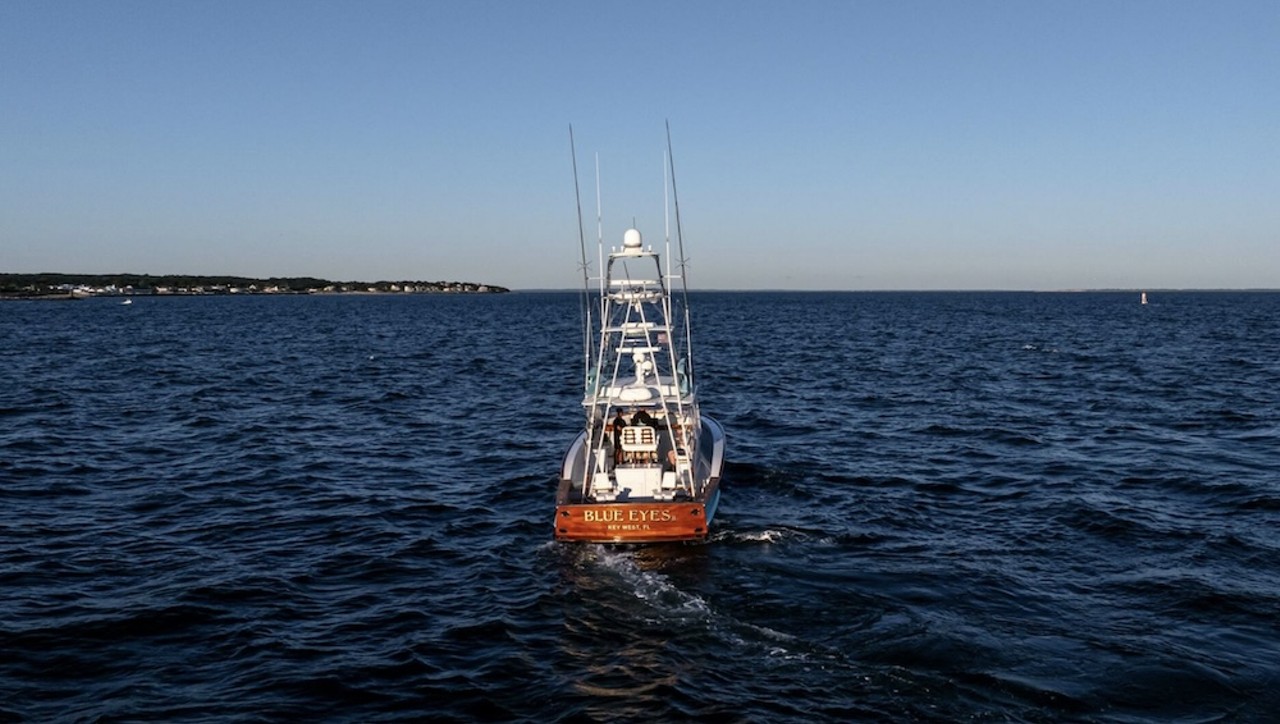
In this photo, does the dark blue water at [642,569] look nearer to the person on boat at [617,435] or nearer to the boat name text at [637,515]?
the boat name text at [637,515]

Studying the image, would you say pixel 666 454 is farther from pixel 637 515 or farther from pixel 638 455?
pixel 637 515

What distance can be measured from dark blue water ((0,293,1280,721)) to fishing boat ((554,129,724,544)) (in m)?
0.78

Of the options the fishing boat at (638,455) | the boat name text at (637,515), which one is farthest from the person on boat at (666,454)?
the boat name text at (637,515)

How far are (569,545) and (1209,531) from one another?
1379 cm

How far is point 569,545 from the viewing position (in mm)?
18750

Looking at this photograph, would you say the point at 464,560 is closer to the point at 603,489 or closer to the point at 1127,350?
the point at 603,489

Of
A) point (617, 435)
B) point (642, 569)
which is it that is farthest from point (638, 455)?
point (642, 569)

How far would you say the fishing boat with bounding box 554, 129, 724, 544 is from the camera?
17.6 metres

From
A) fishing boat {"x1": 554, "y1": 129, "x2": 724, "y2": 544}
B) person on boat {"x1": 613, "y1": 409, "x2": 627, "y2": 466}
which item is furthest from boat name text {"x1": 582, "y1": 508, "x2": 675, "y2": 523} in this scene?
person on boat {"x1": 613, "y1": 409, "x2": 627, "y2": 466}

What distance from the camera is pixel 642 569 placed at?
17047 mm

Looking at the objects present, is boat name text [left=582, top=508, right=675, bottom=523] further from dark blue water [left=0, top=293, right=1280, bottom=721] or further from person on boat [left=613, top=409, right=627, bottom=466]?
person on boat [left=613, top=409, right=627, bottom=466]

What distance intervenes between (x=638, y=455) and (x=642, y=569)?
4.34 metres

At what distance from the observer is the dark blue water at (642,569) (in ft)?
39.8

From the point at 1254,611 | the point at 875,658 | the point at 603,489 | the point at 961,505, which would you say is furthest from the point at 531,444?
the point at 1254,611
